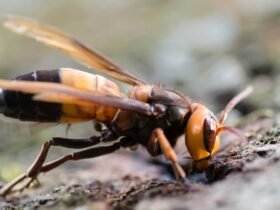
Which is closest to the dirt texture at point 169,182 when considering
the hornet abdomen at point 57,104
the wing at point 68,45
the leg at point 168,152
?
the leg at point 168,152

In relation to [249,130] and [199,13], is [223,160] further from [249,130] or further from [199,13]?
[199,13]

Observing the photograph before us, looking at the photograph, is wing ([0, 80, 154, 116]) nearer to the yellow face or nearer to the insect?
the insect

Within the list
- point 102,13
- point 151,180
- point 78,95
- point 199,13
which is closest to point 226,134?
point 151,180

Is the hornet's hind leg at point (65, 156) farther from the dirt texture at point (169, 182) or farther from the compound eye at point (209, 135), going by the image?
the compound eye at point (209, 135)

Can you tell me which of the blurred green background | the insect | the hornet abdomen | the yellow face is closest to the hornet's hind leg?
the insect

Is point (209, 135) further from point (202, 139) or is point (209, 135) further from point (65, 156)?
point (65, 156)

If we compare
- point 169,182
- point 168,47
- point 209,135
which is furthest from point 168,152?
point 168,47
